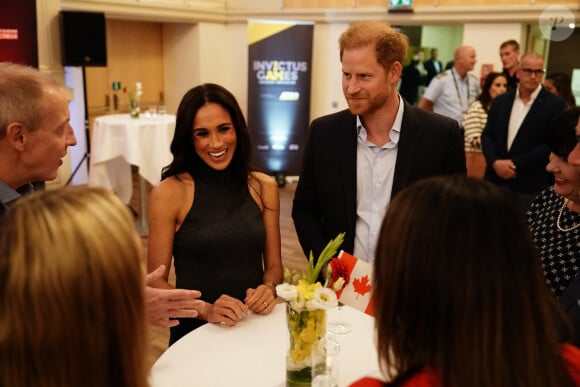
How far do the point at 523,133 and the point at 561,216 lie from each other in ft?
7.90

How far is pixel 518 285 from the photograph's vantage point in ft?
2.95

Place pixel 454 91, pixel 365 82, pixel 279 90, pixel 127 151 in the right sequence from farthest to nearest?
pixel 279 90
pixel 454 91
pixel 127 151
pixel 365 82

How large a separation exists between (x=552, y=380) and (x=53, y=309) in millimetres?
800

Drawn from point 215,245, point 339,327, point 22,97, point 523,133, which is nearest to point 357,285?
point 339,327

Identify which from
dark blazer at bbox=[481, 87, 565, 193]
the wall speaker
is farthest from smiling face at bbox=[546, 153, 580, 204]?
the wall speaker

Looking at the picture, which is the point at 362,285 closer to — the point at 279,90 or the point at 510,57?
the point at 510,57

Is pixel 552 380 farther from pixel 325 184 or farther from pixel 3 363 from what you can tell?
pixel 325 184

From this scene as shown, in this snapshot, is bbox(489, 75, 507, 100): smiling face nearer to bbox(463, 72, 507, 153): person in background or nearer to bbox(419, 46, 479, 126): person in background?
bbox(463, 72, 507, 153): person in background

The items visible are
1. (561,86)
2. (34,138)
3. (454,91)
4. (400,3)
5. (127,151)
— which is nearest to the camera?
(34,138)

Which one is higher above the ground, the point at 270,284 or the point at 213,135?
the point at 213,135

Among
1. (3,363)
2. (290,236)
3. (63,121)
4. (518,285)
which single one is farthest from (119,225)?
(290,236)

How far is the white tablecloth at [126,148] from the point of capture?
17.9ft

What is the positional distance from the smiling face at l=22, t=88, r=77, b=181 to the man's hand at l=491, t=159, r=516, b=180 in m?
3.38

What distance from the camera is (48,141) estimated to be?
1703 millimetres
